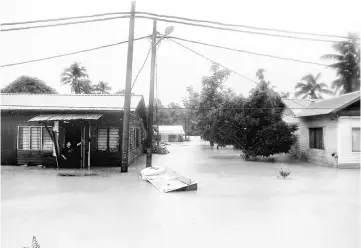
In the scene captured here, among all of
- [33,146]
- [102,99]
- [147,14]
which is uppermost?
[147,14]

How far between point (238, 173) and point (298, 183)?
11.8 ft

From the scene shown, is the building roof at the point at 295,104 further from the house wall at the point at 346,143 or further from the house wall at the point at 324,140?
the house wall at the point at 346,143

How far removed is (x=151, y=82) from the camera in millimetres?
13578

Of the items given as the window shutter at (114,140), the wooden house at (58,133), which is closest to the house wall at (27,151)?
the wooden house at (58,133)

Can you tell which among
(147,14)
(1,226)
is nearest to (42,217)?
(1,226)

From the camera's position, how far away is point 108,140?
16672 millimetres

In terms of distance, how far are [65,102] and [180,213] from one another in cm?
1362

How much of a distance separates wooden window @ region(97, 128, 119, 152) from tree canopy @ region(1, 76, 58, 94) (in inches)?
1445

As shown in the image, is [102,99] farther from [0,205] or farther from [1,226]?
[1,226]

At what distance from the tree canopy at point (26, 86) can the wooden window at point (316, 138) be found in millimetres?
43476

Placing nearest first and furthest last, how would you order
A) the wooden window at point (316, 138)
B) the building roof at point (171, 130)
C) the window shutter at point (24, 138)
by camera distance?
→ the window shutter at point (24, 138) → the wooden window at point (316, 138) → the building roof at point (171, 130)

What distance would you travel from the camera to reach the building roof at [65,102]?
16.5 metres

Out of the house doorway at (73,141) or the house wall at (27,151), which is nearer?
the house doorway at (73,141)

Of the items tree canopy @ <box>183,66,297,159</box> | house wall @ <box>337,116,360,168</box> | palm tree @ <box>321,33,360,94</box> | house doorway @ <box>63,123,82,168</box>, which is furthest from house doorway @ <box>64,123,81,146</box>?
palm tree @ <box>321,33,360,94</box>
